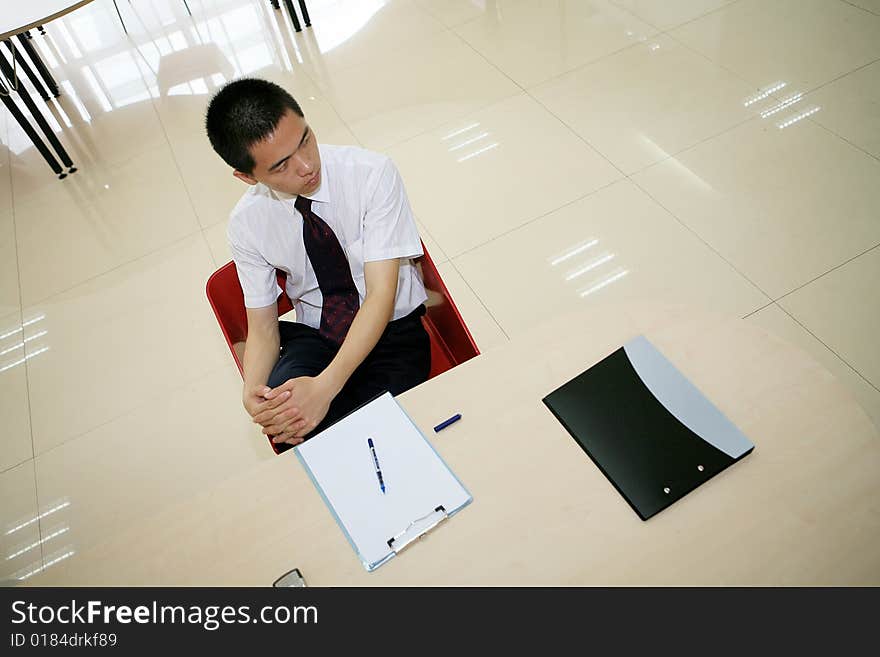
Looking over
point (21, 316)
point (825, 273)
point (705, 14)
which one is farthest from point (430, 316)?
point (705, 14)

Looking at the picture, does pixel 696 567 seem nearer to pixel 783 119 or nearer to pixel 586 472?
pixel 586 472

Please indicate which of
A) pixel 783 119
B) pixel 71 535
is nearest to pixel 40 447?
pixel 71 535

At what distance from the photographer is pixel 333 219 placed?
1.63 m

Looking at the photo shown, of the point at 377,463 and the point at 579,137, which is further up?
Answer: the point at 377,463

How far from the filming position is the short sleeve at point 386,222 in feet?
5.16

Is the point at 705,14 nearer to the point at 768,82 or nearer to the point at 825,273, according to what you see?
the point at 768,82

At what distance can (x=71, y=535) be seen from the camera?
2092mm

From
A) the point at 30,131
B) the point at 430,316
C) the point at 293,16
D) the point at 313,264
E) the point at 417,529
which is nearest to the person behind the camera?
the point at 417,529

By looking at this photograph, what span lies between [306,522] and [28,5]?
10.2 feet

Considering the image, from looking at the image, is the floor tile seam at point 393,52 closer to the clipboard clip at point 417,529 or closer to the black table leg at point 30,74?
the black table leg at point 30,74

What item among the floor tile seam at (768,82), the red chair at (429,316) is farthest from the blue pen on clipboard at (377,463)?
the floor tile seam at (768,82)

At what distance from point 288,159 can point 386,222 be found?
0.29 m

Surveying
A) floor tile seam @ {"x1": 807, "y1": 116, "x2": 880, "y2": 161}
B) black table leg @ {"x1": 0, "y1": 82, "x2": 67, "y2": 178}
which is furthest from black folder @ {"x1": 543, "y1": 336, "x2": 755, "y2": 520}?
black table leg @ {"x1": 0, "y1": 82, "x2": 67, "y2": 178}
